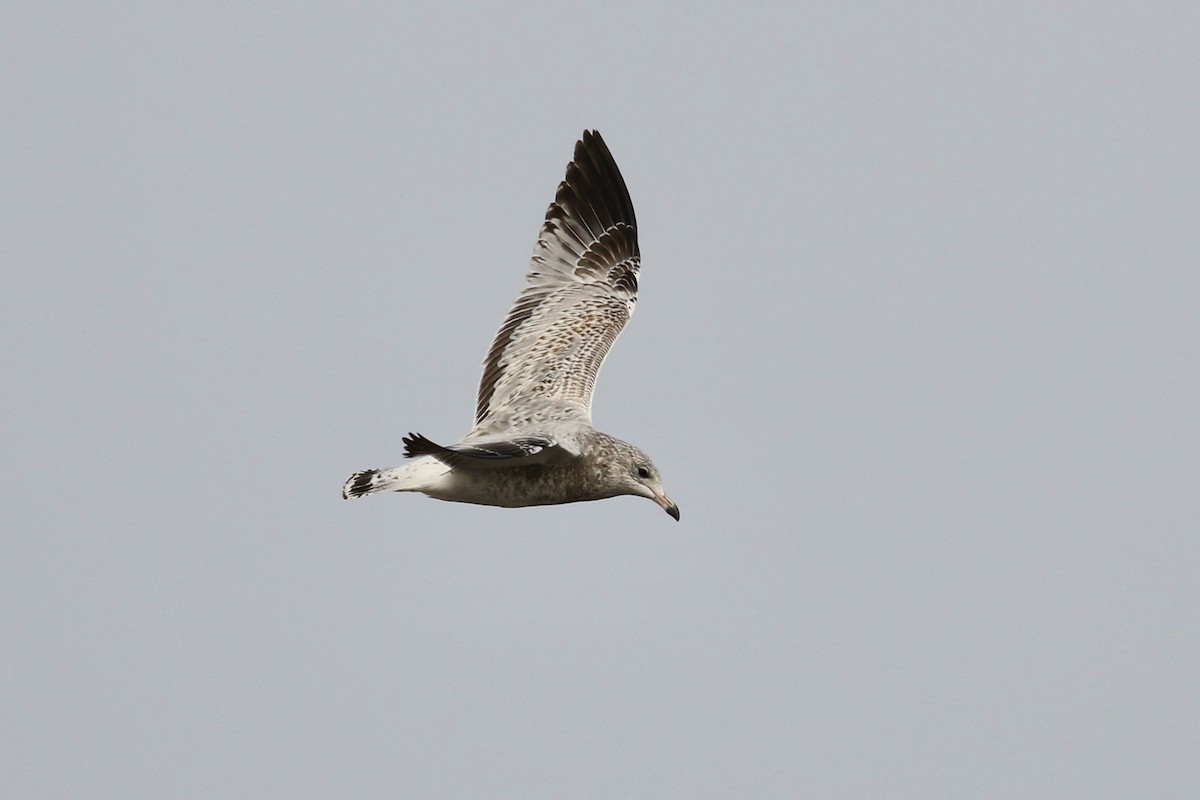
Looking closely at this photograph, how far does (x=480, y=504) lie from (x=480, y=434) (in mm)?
781

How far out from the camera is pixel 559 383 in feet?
52.0

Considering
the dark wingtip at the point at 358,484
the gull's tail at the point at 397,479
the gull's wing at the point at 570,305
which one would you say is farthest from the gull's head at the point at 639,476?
the dark wingtip at the point at 358,484

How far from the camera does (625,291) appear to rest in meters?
17.5

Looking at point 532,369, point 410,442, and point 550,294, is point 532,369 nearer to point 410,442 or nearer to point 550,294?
point 550,294

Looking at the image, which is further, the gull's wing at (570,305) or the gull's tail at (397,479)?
the gull's wing at (570,305)

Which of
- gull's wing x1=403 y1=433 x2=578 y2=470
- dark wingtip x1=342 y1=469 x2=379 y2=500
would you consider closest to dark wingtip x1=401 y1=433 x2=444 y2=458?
gull's wing x1=403 y1=433 x2=578 y2=470

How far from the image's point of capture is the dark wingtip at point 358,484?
45.3ft

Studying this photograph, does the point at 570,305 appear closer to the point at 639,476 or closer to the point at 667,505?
the point at 639,476

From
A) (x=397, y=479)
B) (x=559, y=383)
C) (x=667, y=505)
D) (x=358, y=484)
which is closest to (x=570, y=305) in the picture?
(x=559, y=383)

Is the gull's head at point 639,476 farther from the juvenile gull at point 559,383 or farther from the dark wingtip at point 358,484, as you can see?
the dark wingtip at point 358,484

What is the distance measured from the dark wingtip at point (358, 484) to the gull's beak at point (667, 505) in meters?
2.24

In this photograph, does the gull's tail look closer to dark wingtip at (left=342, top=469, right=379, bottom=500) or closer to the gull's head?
dark wingtip at (left=342, top=469, right=379, bottom=500)

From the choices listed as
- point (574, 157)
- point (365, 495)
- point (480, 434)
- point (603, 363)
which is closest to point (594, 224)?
point (574, 157)

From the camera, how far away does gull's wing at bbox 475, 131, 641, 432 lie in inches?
620
